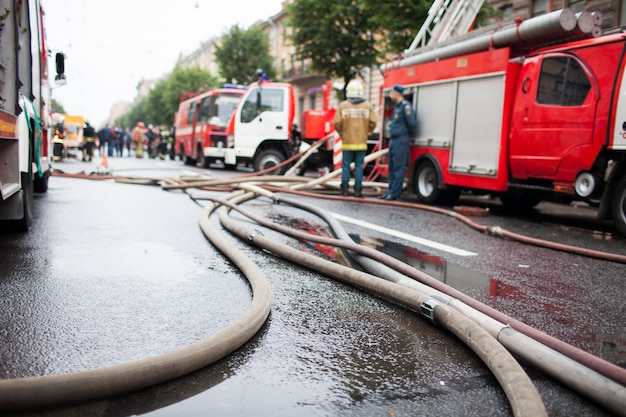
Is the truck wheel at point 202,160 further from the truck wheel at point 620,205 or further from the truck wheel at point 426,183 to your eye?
the truck wheel at point 620,205

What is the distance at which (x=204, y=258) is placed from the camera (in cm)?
477

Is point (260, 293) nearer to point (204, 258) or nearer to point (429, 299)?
point (429, 299)

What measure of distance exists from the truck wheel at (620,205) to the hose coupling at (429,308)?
4.67 metres

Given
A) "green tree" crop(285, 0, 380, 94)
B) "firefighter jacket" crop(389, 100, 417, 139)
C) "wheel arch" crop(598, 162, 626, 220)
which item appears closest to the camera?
"wheel arch" crop(598, 162, 626, 220)

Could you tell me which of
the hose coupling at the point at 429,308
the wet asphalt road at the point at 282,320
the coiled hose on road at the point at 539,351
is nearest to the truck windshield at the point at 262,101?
the wet asphalt road at the point at 282,320

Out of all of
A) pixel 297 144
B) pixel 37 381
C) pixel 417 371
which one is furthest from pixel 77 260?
pixel 297 144

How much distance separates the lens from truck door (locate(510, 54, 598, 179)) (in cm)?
729

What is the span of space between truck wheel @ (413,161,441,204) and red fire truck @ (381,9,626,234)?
0.02 metres

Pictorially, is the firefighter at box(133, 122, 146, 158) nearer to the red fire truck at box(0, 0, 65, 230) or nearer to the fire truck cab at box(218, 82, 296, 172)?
the fire truck cab at box(218, 82, 296, 172)

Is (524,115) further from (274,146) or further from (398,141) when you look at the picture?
(274,146)

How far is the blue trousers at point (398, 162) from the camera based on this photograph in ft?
33.6

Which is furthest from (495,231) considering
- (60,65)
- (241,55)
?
(241,55)

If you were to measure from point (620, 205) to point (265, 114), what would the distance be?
11.5m

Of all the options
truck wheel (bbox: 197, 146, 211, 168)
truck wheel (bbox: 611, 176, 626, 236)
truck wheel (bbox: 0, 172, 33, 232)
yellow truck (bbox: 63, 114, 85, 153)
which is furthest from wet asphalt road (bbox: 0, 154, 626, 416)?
yellow truck (bbox: 63, 114, 85, 153)
